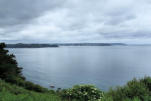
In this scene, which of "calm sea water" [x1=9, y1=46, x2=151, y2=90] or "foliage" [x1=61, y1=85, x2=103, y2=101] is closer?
"foliage" [x1=61, y1=85, x2=103, y2=101]

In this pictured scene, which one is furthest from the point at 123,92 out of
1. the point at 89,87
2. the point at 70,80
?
the point at 70,80

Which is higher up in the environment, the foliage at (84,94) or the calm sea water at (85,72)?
the foliage at (84,94)

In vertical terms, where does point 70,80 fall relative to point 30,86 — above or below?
below

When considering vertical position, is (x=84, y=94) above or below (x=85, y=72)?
above

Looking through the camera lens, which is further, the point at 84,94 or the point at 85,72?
the point at 85,72

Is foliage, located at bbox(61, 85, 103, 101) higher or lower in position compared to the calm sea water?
higher

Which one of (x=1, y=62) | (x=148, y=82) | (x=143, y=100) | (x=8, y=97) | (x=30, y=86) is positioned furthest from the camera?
(x=1, y=62)

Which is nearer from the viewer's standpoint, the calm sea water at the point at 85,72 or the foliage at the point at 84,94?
the foliage at the point at 84,94

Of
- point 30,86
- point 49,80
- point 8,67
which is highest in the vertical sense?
point 8,67

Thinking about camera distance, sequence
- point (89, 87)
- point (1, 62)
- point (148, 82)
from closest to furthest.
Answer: point (89, 87) → point (148, 82) → point (1, 62)

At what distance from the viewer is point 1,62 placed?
1928cm

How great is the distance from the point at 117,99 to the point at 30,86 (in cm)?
1495

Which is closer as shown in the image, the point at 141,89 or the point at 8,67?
the point at 141,89

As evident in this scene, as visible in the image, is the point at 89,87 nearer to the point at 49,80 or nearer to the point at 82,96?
the point at 82,96
